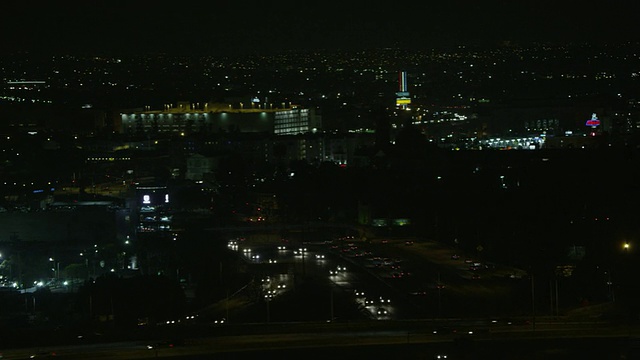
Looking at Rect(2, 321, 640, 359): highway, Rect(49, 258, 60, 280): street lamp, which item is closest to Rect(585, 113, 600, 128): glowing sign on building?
Rect(49, 258, 60, 280): street lamp

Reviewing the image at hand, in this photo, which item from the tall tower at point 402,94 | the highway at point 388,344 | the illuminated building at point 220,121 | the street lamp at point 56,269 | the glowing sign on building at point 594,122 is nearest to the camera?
the highway at point 388,344

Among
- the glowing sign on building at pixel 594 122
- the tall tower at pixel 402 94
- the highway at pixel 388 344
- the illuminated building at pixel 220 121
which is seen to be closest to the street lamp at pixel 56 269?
the highway at pixel 388 344

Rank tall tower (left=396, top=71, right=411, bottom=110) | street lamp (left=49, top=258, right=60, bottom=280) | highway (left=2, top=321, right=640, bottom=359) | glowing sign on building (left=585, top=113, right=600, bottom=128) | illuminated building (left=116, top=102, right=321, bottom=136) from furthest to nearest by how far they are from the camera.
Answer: tall tower (left=396, top=71, right=411, bottom=110), glowing sign on building (left=585, top=113, right=600, bottom=128), illuminated building (left=116, top=102, right=321, bottom=136), street lamp (left=49, top=258, right=60, bottom=280), highway (left=2, top=321, right=640, bottom=359)

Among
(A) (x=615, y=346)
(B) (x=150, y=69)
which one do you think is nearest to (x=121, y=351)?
(A) (x=615, y=346)

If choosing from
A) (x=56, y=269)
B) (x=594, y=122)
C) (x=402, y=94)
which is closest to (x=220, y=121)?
(x=402, y=94)

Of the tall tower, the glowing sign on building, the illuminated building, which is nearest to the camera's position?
the illuminated building

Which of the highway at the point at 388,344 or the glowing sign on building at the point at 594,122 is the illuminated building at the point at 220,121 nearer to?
the glowing sign on building at the point at 594,122

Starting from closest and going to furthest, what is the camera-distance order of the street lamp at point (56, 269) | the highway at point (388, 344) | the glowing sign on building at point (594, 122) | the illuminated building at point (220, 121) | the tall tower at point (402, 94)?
the highway at point (388, 344), the street lamp at point (56, 269), the illuminated building at point (220, 121), the glowing sign on building at point (594, 122), the tall tower at point (402, 94)

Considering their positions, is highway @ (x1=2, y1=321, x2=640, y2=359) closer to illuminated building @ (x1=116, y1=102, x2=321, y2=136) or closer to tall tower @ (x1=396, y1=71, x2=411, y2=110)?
illuminated building @ (x1=116, y1=102, x2=321, y2=136)

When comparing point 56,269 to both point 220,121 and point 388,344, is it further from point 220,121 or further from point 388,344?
point 220,121
